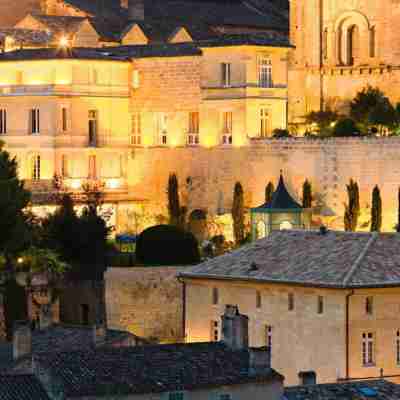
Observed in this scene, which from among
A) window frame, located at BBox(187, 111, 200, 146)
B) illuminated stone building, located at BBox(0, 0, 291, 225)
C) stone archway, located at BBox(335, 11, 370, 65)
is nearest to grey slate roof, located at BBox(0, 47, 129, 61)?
illuminated stone building, located at BBox(0, 0, 291, 225)

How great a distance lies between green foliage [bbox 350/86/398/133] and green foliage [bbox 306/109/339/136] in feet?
2.74

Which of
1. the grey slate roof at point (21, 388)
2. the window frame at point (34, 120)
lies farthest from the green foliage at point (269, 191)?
the grey slate roof at point (21, 388)

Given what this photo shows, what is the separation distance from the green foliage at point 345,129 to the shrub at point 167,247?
795 centimetres

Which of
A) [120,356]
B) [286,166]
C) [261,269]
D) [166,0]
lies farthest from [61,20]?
[120,356]

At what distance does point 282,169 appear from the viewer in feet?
315

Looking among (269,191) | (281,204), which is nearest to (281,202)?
(281,204)

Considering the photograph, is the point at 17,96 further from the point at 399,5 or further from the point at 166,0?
the point at 166,0

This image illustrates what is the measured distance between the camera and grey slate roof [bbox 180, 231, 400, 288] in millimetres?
75938

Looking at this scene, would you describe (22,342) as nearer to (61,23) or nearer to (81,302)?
(81,302)

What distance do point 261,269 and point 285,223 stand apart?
13.9 m

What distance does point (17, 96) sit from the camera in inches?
3907

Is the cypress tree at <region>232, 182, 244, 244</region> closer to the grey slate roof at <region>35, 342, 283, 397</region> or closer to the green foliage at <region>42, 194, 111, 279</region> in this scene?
the green foliage at <region>42, 194, 111, 279</region>

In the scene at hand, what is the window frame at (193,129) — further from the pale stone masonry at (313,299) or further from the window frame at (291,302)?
the window frame at (291,302)

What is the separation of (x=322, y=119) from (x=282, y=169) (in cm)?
681
